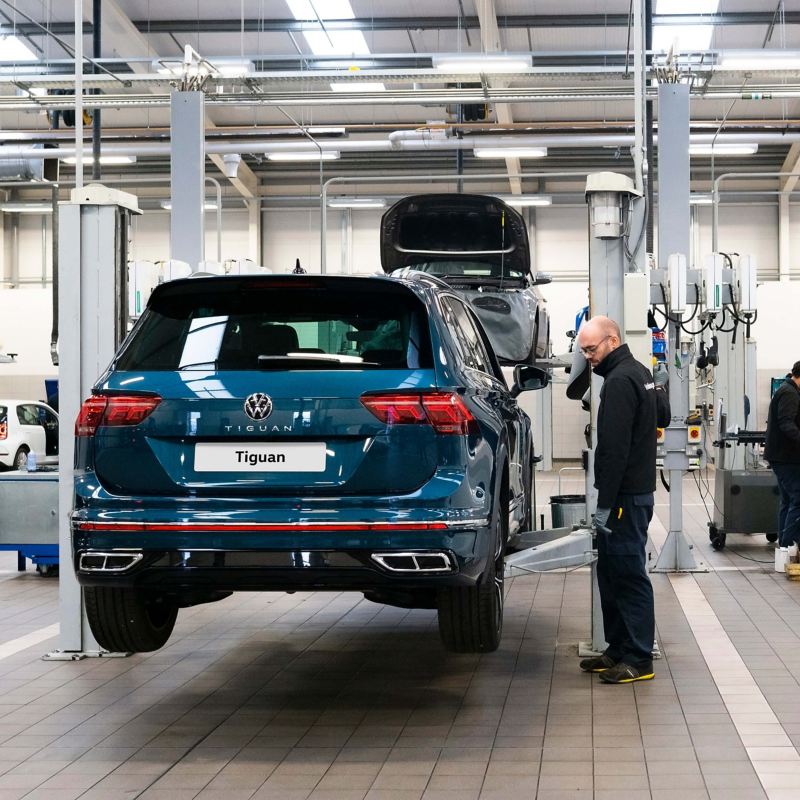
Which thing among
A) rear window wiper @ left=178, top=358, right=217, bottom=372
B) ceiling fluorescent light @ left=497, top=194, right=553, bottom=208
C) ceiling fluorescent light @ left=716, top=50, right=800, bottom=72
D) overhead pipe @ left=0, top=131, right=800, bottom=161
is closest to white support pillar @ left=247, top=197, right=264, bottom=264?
ceiling fluorescent light @ left=497, top=194, right=553, bottom=208

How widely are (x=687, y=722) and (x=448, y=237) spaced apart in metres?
6.64

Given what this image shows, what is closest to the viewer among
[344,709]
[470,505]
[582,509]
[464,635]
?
[470,505]

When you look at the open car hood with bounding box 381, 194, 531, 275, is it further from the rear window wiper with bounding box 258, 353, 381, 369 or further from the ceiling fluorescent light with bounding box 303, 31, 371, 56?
the ceiling fluorescent light with bounding box 303, 31, 371, 56

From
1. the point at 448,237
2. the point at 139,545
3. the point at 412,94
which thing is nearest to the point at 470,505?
the point at 139,545

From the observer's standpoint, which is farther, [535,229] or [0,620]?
[535,229]

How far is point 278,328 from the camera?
4539 mm

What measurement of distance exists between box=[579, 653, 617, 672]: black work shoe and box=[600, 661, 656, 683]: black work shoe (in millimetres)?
141

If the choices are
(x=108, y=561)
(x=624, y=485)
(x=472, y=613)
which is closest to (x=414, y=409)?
(x=472, y=613)

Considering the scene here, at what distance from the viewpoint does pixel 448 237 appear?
430 inches

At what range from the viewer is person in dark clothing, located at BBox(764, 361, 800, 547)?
9.62 metres

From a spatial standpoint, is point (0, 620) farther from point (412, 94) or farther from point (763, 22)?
point (763, 22)

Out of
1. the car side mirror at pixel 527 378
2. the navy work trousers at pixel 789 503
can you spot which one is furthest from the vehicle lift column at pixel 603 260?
the navy work trousers at pixel 789 503

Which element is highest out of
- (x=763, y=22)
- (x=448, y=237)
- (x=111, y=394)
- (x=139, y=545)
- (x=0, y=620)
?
(x=763, y=22)

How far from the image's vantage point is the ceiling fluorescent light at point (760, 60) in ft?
42.6
